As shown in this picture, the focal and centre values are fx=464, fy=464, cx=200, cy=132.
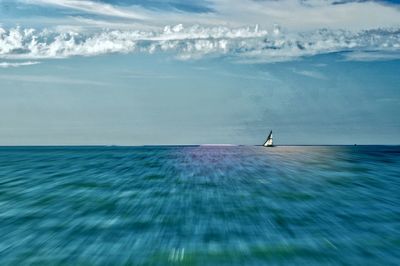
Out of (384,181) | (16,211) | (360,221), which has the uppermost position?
(360,221)

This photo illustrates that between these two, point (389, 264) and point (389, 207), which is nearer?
point (389, 264)

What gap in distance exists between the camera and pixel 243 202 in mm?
33438

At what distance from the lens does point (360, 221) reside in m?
26.3

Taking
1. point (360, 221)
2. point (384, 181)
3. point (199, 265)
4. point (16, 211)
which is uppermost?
point (199, 265)

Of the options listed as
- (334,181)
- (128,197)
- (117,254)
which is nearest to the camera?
(117,254)

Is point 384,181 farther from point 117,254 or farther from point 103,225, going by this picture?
point 117,254

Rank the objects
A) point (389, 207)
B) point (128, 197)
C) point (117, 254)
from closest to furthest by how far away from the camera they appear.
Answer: point (117, 254)
point (389, 207)
point (128, 197)

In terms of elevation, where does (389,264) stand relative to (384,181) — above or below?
above

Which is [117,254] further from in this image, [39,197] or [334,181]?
[334,181]

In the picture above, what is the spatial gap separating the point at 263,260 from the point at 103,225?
400 inches

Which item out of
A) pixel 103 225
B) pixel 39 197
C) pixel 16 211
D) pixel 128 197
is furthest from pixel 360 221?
pixel 39 197

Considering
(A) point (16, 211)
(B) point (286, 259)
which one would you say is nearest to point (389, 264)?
(B) point (286, 259)

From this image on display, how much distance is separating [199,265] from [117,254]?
3693 mm

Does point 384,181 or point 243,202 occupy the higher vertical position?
point 243,202
